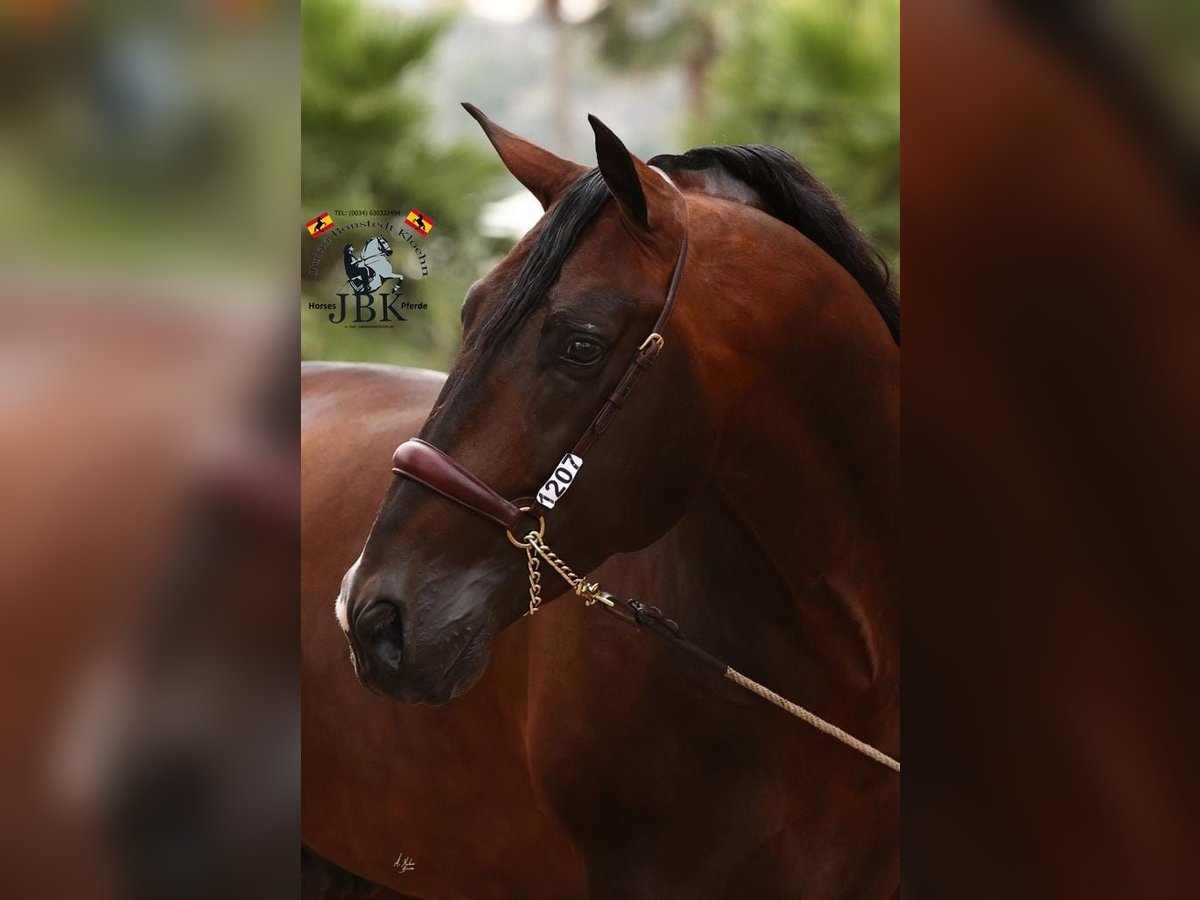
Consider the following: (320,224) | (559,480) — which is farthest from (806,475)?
(320,224)

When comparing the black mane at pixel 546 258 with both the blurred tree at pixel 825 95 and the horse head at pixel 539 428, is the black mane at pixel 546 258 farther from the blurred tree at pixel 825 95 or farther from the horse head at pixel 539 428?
the blurred tree at pixel 825 95

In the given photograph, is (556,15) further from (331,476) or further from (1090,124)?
(1090,124)

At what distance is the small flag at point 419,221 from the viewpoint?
60.3 inches

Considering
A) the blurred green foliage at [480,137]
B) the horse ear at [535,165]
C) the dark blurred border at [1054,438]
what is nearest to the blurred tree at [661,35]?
the blurred green foliage at [480,137]

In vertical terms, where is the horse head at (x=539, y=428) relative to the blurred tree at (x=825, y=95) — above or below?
below

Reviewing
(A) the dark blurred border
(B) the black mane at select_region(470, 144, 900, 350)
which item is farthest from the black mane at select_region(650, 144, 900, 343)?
(A) the dark blurred border

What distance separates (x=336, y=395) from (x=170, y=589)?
189 cm

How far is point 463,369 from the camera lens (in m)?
1.34

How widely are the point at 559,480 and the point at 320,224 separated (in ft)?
1.46

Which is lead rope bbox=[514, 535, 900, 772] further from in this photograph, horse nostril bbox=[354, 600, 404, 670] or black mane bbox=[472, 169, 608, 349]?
black mane bbox=[472, 169, 608, 349]

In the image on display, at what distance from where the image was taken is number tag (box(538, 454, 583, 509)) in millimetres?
1323

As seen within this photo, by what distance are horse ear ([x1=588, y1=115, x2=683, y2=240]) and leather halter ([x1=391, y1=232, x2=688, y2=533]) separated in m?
0.06

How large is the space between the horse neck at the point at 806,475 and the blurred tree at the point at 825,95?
6.3 inches

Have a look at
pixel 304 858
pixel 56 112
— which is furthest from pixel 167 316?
pixel 304 858
